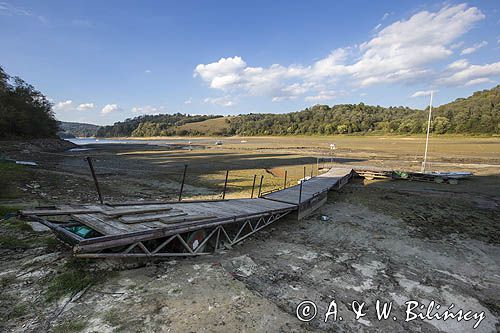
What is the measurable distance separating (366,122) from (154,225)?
319 feet

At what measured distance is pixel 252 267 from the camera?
529cm

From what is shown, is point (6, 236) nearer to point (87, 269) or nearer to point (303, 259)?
point (87, 269)

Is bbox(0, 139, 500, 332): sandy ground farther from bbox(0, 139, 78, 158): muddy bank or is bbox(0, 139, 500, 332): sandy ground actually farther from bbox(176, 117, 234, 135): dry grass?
bbox(176, 117, 234, 135): dry grass

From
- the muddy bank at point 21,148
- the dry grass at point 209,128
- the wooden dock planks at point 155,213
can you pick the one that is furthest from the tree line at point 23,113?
the dry grass at point 209,128

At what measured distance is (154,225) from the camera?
4934 millimetres

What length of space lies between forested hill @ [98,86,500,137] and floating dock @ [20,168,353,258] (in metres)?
73.3

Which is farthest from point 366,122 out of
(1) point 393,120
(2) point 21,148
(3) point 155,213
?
(3) point 155,213

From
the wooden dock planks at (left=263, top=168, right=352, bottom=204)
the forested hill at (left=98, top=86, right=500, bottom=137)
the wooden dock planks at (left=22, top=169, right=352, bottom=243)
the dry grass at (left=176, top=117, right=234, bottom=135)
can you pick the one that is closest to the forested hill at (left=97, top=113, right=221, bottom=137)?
the forested hill at (left=98, top=86, right=500, bottom=137)

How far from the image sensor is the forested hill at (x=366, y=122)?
6128 cm

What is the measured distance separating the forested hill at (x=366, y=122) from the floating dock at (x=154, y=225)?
73323mm

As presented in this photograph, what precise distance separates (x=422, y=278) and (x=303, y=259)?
8.29 ft

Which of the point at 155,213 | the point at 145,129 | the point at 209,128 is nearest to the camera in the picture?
the point at 155,213

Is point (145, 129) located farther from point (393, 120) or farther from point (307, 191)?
point (307, 191)

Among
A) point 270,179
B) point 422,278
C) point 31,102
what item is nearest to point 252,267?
point 422,278
